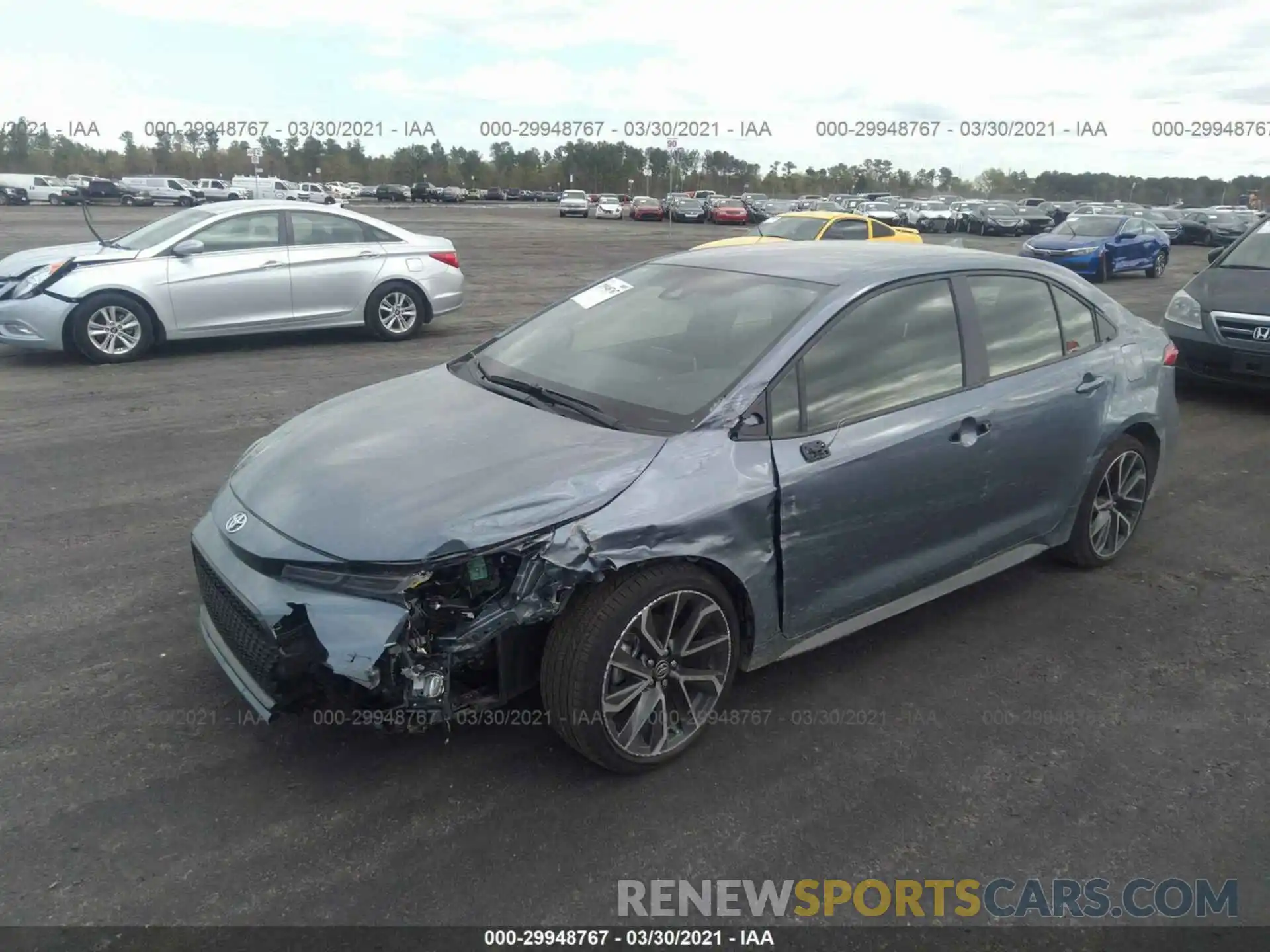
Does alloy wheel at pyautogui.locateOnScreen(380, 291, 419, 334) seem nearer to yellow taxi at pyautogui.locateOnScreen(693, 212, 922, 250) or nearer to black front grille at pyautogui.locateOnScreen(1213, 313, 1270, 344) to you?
yellow taxi at pyautogui.locateOnScreen(693, 212, 922, 250)

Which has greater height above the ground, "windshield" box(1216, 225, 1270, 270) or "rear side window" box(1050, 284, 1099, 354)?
"windshield" box(1216, 225, 1270, 270)

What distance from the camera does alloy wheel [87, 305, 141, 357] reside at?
9.05 meters

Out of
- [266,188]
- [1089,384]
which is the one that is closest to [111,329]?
[1089,384]

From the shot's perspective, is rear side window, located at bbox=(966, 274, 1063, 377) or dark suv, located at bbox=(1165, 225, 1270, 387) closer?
rear side window, located at bbox=(966, 274, 1063, 377)

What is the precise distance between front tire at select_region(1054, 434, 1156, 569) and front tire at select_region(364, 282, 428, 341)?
8009 mm

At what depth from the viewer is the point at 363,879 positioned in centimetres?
269

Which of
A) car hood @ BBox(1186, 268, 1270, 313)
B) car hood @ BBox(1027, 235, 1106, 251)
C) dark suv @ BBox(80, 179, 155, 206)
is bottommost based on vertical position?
car hood @ BBox(1186, 268, 1270, 313)

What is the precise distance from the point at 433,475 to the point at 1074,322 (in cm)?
327

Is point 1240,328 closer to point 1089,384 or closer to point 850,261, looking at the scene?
point 1089,384

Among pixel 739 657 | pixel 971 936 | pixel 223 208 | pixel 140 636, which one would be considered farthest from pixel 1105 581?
pixel 223 208

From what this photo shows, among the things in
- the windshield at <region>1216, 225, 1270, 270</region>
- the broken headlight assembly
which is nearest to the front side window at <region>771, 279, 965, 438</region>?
the windshield at <region>1216, 225, 1270, 270</region>

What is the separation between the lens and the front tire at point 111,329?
8.99 m

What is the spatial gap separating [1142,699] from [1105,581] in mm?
1165

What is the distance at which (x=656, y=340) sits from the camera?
13.0 ft
